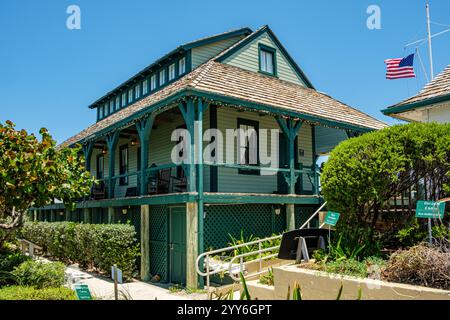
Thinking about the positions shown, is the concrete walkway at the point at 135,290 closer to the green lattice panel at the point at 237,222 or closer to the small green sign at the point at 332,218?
the green lattice panel at the point at 237,222

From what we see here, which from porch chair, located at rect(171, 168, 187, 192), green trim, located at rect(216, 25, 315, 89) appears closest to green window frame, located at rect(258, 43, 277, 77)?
green trim, located at rect(216, 25, 315, 89)

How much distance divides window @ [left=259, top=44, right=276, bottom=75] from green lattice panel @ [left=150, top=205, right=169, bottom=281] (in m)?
8.14

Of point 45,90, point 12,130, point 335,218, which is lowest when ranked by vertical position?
point 335,218

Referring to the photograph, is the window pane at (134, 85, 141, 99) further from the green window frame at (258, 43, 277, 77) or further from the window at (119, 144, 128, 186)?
the green window frame at (258, 43, 277, 77)

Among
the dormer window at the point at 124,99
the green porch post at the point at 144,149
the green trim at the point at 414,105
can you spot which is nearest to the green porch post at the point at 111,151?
the green porch post at the point at 144,149

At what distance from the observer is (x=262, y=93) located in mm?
14016

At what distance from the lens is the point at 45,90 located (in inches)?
427

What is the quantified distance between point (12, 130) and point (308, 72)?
47.4 ft

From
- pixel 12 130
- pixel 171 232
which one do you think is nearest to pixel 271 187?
pixel 171 232

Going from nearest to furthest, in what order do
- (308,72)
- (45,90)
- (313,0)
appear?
(45,90) → (313,0) → (308,72)

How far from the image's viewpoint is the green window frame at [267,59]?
56.7 feet

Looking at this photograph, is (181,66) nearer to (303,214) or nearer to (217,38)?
(217,38)

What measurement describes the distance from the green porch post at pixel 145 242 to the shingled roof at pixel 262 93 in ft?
11.0
